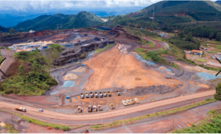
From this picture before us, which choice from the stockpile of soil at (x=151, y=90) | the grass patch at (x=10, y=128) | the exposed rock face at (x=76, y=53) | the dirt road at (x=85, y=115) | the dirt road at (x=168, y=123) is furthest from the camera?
the exposed rock face at (x=76, y=53)

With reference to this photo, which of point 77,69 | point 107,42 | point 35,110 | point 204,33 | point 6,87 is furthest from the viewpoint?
point 204,33

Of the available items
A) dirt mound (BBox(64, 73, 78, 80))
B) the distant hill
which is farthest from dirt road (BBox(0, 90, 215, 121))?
the distant hill

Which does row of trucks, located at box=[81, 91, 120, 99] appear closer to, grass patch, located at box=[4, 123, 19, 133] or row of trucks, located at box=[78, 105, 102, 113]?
row of trucks, located at box=[78, 105, 102, 113]

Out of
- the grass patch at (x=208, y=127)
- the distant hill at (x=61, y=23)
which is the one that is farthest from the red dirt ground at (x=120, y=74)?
the distant hill at (x=61, y=23)

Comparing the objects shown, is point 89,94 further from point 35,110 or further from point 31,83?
point 31,83

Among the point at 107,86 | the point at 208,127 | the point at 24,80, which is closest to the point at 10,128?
the point at 24,80

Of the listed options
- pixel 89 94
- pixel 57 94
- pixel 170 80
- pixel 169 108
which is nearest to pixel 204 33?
pixel 170 80

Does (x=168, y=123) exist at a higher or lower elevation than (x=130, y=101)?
higher

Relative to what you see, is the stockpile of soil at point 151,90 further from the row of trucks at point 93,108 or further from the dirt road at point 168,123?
the dirt road at point 168,123

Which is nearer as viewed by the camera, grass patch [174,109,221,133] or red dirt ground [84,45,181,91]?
grass patch [174,109,221,133]

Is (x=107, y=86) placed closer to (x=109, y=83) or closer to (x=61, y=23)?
(x=109, y=83)

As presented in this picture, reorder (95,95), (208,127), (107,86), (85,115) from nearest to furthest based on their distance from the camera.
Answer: (208,127)
(85,115)
(95,95)
(107,86)
